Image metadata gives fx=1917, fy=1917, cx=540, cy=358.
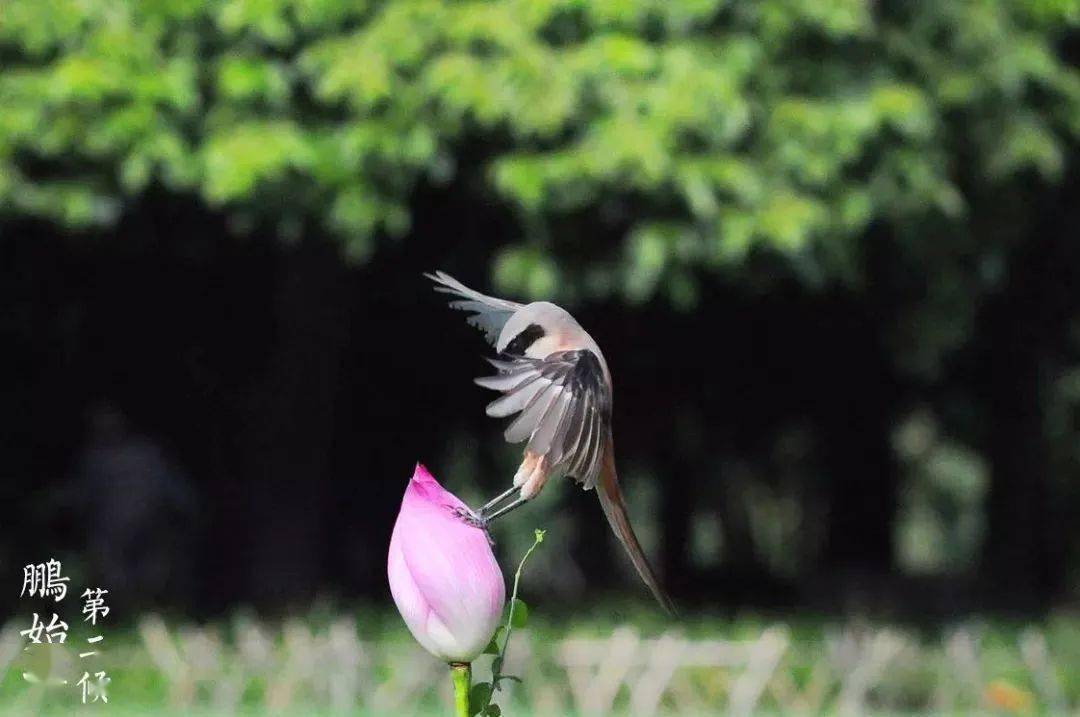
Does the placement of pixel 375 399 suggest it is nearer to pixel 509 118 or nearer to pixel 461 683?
pixel 509 118

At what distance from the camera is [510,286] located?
38.4 feet

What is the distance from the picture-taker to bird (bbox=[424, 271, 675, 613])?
8.96 ft

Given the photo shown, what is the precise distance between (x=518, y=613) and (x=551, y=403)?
30 cm

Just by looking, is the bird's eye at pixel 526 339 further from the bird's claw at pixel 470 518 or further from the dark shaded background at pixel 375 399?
the dark shaded background at pixel 375 399

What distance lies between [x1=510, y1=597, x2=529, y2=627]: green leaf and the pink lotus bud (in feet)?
0.62

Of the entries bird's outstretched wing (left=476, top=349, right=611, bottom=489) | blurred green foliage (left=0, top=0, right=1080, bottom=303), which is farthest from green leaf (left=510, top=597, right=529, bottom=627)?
blurred green foliage (left=0, top=0, right=1080, bottom=303)

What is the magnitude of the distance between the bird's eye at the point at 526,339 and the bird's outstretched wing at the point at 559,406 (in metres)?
0.03

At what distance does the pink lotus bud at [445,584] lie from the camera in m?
2.43

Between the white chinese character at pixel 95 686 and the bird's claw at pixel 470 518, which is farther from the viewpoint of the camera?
the white chinese character at pixel 95 686

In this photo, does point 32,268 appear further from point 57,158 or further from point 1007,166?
point 1007,166

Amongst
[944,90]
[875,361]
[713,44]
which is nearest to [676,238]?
[713,44]

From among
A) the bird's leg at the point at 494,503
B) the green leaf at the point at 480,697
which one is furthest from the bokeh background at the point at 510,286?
the green leaf at the point at 480,697

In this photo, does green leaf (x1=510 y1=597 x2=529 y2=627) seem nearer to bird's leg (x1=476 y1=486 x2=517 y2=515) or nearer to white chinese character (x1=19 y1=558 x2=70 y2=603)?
bird's leg (x1=476 y1=486 x2=517 y2=515)

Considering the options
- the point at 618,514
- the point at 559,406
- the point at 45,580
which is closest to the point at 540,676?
the point at 45,580
